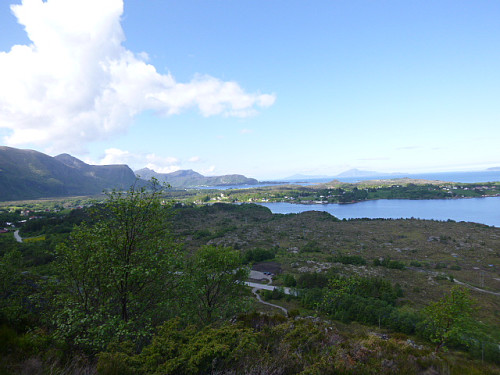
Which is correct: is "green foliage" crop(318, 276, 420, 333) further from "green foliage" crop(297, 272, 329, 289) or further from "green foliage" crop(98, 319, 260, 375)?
"green foliage" crop(98, 319, 260, 375)

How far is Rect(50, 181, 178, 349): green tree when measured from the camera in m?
11.3

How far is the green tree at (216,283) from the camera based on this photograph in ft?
57.7

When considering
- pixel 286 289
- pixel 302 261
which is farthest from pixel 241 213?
pixel 286 289

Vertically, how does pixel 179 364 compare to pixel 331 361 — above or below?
above

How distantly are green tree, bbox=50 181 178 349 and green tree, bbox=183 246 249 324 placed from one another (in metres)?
4.75

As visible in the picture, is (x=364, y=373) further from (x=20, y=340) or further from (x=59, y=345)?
(x=20, y=340)

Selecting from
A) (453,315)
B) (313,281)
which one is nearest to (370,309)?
(453,315)

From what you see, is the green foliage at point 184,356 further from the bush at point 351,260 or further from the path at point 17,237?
the path at point 17,237

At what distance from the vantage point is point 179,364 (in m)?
7.79

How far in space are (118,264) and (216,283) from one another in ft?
29.7

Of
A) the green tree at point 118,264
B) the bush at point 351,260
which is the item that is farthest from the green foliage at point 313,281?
the green tree at point 118,264

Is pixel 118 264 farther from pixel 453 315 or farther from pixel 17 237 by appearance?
pixel 17 237

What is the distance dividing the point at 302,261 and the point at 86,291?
50552mm

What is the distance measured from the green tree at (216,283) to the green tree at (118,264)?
4752mm
